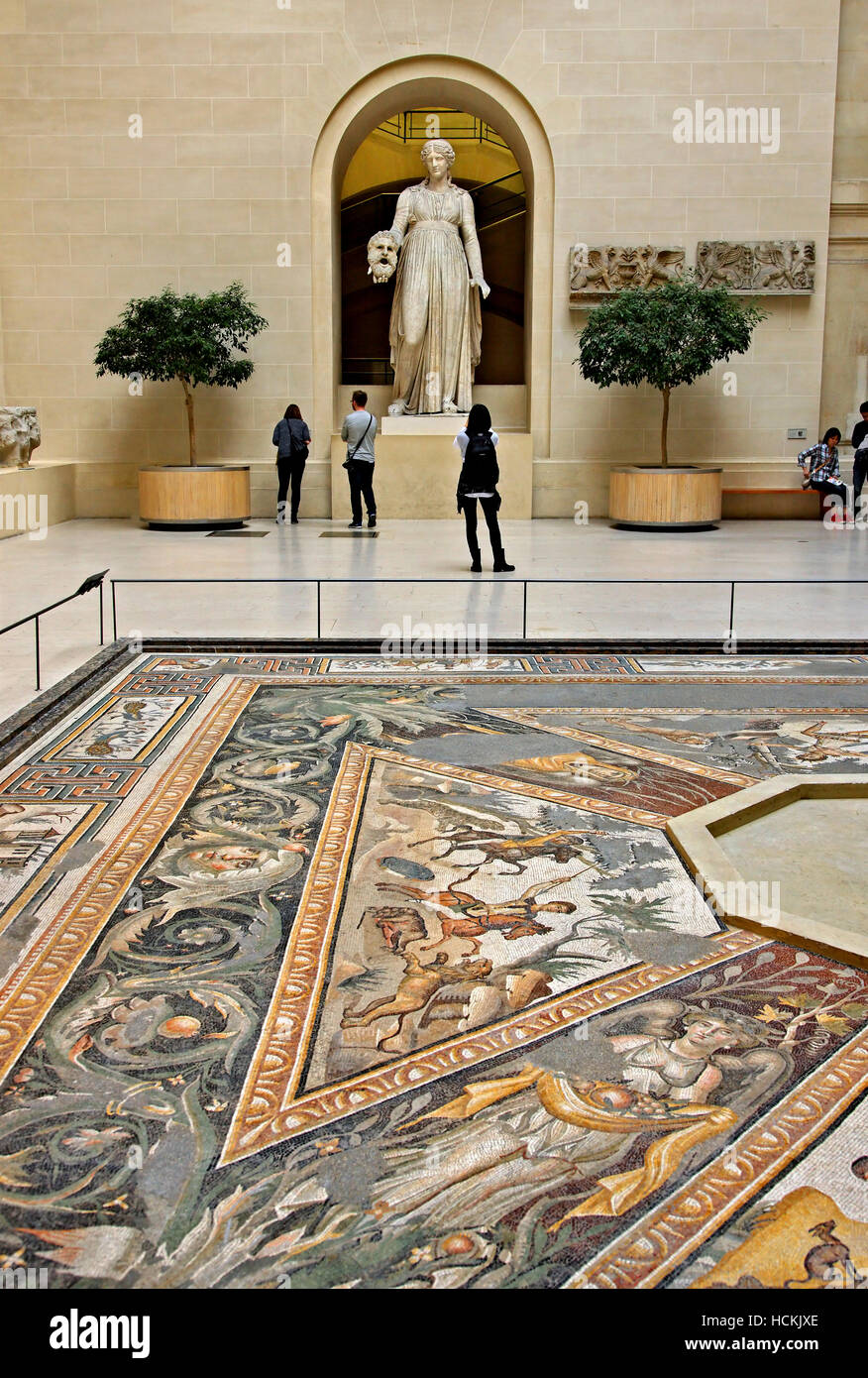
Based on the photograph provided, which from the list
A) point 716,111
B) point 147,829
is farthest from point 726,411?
point 147,829

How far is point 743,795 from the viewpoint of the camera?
16.0ft

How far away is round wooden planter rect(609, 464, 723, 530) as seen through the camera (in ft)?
49.6

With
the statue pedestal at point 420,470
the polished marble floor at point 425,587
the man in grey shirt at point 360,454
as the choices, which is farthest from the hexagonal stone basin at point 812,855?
the statue pedestal at point 420,470

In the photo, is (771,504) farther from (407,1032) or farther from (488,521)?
(407,1032)

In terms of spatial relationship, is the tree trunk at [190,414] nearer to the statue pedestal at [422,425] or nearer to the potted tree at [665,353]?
the statue pedestal at [422,425]

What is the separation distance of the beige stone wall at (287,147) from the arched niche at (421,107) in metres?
0.16

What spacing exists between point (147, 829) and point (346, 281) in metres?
16.7

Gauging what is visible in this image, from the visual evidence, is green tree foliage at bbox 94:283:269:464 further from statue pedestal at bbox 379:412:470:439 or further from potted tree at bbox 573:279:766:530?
potted tree at bbox 573:279:766:530

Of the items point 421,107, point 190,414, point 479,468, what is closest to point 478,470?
point 479,468

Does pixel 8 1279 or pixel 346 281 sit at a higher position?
pixel 346 281

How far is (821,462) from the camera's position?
16.0 m

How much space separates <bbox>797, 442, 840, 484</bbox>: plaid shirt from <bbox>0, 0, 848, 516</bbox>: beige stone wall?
0.91m
